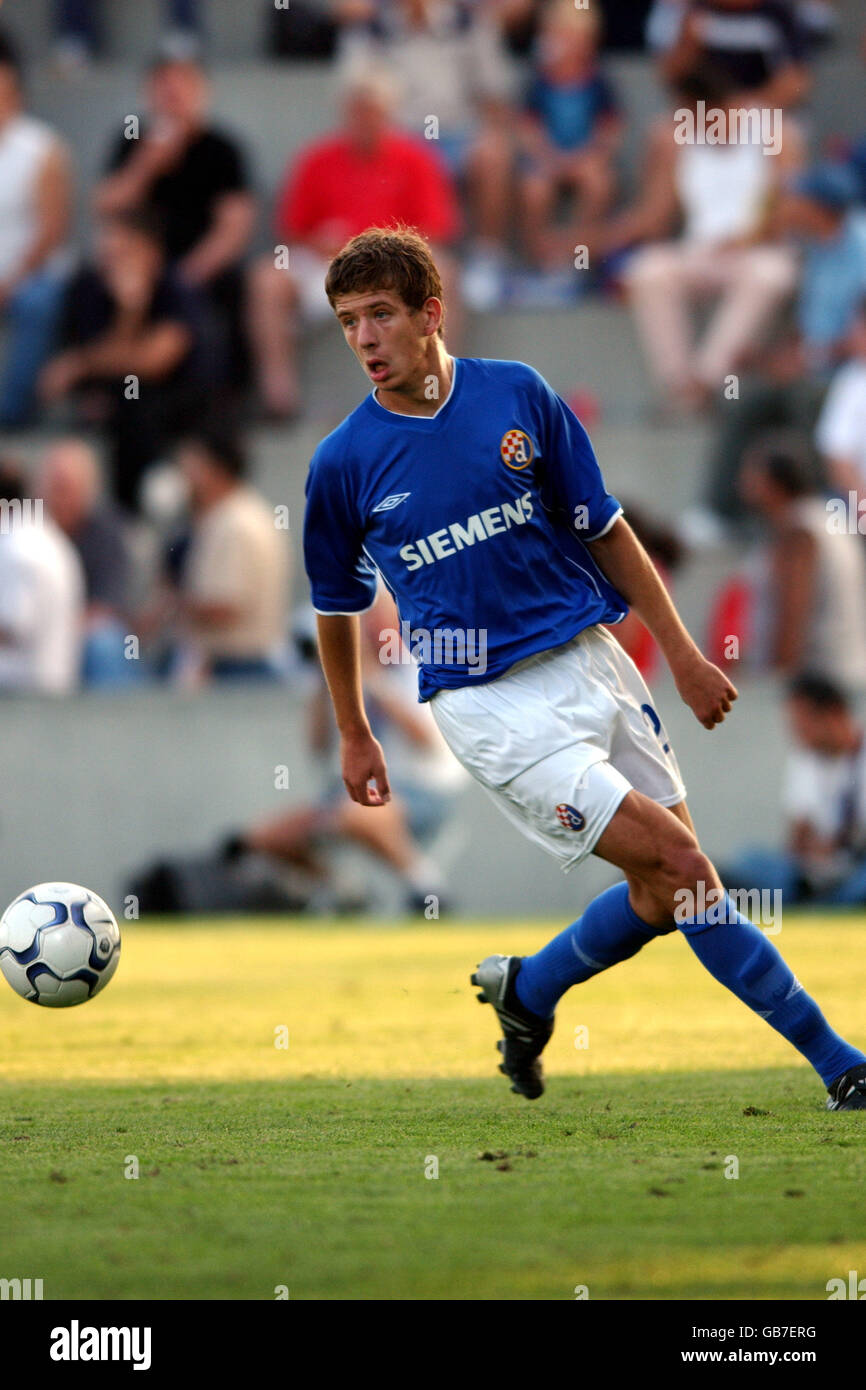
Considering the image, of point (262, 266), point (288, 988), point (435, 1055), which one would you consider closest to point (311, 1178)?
point (435, 1055)

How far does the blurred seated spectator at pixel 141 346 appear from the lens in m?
14.7

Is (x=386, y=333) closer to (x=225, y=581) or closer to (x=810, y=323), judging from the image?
(x=225, y=581)

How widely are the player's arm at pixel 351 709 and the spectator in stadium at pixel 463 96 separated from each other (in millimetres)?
10398

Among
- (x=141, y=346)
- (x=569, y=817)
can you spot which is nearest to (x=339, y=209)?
(x=141, y=346)

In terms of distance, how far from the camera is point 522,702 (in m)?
5.26

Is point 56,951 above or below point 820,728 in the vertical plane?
below

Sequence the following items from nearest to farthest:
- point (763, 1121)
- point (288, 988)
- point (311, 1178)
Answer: point (311, 1178) → point (763, 1121) → point (288, 988)

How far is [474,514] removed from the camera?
205 inches

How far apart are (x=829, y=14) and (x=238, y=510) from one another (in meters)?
7.69

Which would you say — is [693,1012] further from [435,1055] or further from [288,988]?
[288,988]

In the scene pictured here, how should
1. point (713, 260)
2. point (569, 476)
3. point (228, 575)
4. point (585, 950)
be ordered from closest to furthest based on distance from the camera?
1. point (569, 476)
2. point (585, 950)
3. point (228, 575)
4. point (713, 260)

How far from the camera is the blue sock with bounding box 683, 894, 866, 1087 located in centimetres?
511

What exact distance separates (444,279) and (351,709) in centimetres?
959

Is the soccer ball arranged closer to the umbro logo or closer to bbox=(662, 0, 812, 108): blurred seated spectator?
the umbro logo
